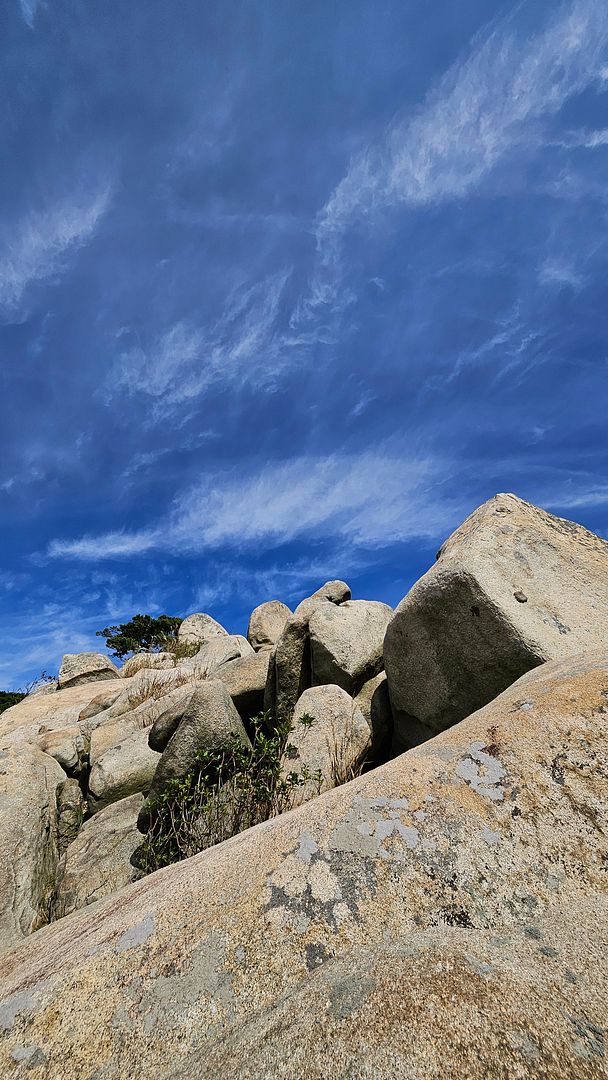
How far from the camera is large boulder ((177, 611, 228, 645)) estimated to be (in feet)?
88.6

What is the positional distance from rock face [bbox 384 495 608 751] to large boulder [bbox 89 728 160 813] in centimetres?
509

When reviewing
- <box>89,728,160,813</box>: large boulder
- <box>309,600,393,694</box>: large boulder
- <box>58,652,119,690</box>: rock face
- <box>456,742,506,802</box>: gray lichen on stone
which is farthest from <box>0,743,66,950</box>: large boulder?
<box>58,652,119,690</box>: rock face

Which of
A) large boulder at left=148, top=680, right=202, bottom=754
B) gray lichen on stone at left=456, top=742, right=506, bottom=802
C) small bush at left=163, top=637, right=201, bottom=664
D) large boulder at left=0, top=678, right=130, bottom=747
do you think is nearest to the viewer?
gray lichen on stone at left=456, top=742, right=506, bottom=802

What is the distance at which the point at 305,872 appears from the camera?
272cm

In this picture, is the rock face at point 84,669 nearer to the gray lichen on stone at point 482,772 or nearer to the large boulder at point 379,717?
the large boulder at point 379,717

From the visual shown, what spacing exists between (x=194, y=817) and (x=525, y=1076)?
5.33 metres

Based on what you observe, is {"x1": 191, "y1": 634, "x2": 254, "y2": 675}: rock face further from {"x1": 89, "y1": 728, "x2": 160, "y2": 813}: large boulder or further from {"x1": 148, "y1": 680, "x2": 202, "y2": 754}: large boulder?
{"x1": 148, "y1": 680, "x2": 202, "y2": 754}: large boulder

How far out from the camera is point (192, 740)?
706 cm

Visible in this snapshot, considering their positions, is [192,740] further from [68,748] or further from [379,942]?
[379,942]

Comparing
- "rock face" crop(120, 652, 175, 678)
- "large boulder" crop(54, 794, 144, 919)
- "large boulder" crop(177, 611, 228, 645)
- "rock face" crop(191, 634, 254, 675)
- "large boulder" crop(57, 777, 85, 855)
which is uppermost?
"large boulder" crop(177, 611, 228, 645)

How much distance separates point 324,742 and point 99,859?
3.48m

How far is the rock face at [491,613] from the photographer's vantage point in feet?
18.6

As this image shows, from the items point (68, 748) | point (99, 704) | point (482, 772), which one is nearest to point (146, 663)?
point (99, 704)

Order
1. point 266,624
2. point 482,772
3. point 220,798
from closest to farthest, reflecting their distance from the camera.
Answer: point 482,772 < point 220,798 < point 266,624
